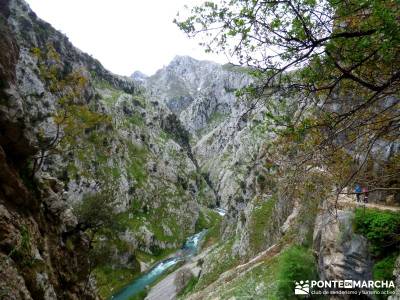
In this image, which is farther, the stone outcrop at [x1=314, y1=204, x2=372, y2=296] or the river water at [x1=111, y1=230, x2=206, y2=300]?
the river water at [x1=111, y1=230, x2=206, y2=300]

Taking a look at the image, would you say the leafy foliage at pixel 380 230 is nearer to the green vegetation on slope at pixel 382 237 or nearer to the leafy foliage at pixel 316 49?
the green vegetation on slope at pixel 382 237

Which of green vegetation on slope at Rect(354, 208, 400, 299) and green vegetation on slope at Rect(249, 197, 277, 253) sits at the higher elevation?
green vegetation on slope at Rect(354, 208, 400, 299)

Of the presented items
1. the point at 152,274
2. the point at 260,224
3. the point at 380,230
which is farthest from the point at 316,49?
the point at 152,274

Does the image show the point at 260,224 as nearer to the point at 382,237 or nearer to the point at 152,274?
the point at 382,237

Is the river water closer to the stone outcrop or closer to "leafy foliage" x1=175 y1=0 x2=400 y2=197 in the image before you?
the stone outcrop

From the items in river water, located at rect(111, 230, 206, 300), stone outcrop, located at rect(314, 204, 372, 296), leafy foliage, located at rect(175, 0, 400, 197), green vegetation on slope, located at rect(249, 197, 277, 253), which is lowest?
river water, located at rect(111, 230, 206, 300)

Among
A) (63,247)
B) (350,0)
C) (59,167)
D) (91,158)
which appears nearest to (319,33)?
→ (350,0)

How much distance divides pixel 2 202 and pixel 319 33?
22614mm

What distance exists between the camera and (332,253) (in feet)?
82.0

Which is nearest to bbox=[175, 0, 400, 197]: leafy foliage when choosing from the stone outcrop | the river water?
the stone outcrop

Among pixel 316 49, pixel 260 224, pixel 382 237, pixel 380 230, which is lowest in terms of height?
pixel 260 224

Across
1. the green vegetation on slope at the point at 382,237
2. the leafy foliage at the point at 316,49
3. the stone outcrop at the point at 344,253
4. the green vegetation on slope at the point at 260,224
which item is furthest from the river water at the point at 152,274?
the leafy foliage at the point at 316,49

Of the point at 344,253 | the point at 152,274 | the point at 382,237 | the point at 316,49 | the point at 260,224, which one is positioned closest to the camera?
the point at 316,49

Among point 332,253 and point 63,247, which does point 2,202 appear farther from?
point 332,253
